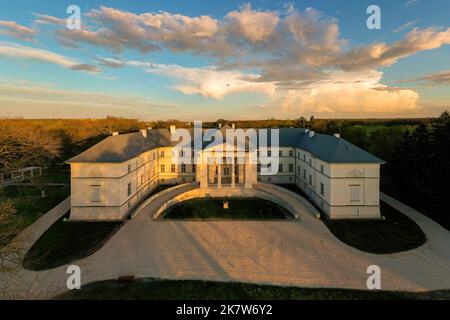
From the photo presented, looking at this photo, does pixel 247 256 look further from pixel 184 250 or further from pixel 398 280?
pixel 398 280

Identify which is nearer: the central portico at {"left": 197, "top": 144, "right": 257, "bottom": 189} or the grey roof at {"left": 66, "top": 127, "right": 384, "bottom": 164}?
the grey roof at {"left": 66, "top": 127, "right": 384, "bottom": 164}

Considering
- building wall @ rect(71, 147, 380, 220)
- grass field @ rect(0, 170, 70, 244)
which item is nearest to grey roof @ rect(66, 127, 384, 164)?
building wall @ rect(71, 147, 380, 220)

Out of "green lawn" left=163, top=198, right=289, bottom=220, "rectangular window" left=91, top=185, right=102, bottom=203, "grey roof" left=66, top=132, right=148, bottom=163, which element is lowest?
"green lawn" left=163, top=198, right=289, bottom=220

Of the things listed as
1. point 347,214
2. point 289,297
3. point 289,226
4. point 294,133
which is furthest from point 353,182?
point 294,133

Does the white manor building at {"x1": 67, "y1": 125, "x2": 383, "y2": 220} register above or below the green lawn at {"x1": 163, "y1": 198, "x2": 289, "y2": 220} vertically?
above
